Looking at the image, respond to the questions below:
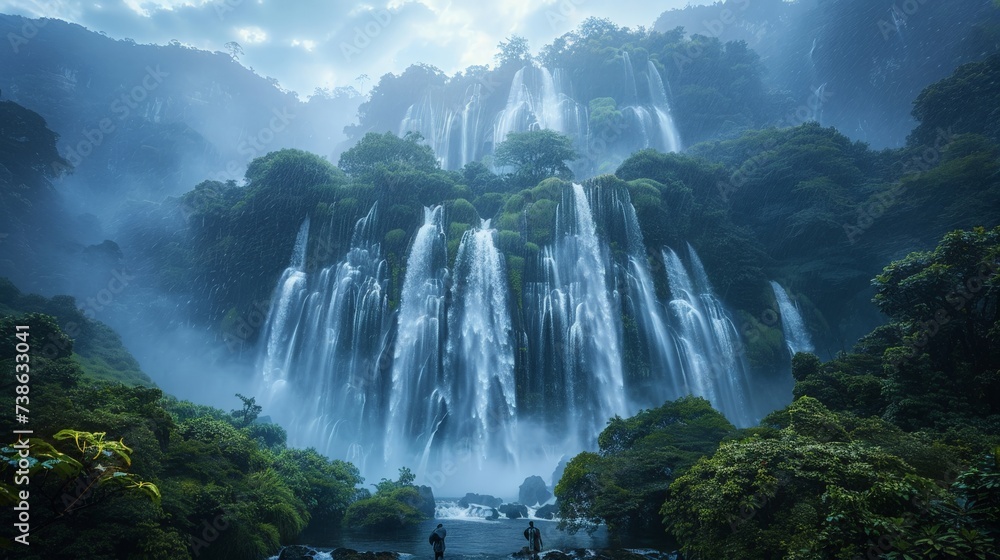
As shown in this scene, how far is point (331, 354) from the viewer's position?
35.5 meters

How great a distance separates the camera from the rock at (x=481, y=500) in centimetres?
2827

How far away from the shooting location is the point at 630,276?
115 ft

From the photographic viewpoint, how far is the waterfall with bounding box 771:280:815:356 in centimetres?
3441

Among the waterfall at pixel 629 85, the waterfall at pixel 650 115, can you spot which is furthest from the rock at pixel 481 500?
the waterfall at pixel 629 85

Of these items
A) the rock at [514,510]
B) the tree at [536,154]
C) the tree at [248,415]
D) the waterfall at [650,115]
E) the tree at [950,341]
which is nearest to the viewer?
the tree at [950,341]

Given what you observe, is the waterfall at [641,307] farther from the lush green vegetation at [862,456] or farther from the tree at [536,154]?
the lush green vegetation at [862,456]

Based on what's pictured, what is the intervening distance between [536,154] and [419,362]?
23.6 metres

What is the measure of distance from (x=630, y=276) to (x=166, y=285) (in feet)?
134

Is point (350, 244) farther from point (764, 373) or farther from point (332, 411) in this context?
point (764, 373)

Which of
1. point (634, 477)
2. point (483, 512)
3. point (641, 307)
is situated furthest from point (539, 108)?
point (634, 477)

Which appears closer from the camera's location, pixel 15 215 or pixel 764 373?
pixel 764 373

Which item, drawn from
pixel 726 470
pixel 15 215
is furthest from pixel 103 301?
pixel 726 470

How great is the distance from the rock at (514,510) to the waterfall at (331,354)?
10.7 m

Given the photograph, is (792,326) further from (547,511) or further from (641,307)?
(547,511)
